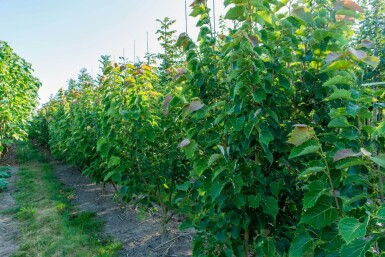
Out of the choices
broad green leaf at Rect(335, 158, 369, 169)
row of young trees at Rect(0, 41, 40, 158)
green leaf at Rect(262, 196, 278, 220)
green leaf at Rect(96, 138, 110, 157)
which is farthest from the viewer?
row of young trees at Rect(0, 41, 40, 158)

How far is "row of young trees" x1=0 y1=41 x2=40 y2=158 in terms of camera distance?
7730mm

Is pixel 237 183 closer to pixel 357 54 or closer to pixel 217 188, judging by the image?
pixel 217 188

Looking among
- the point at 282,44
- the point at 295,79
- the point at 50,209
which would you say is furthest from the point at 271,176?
the point at 50,209

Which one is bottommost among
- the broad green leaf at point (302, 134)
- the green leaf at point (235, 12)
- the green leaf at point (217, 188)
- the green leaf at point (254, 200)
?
the green leaf at point (254, 200)

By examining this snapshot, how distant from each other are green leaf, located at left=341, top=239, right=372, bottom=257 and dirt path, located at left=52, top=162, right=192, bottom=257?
252cm

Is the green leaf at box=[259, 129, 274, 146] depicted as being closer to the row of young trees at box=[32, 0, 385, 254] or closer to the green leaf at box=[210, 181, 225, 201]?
the row of young trees at box=[32, 0, 385, 254]

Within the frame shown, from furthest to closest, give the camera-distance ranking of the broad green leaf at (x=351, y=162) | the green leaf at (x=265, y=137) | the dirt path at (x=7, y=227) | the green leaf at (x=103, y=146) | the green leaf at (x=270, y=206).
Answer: the dirt path at (x=7, y=227) → the green leaf at (x=103, y=146) → the green leaf at (x=270, y=206) → the green leaf at (x=265, y=137) → the broad green leaf at (x=351, y=162)

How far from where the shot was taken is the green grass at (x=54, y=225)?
3.59 m

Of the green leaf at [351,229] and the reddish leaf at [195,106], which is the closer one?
the green leaf at [351,229]

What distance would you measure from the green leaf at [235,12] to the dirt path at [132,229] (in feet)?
8.20

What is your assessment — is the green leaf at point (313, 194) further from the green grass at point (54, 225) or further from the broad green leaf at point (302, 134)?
the green grass at point (54, 225)

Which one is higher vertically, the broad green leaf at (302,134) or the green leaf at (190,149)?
the broad green leaf at (302,134)

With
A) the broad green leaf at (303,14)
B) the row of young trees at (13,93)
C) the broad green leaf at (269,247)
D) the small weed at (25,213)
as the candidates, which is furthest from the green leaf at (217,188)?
the row of young trees at (13,93)

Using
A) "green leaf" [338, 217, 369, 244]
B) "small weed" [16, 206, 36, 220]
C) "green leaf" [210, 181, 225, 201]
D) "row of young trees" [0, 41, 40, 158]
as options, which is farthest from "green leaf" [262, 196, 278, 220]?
"row of young trees" [0, 41, 40, 158]
